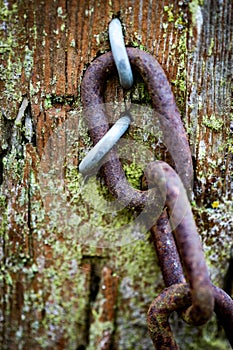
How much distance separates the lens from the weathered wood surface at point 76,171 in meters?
0.81

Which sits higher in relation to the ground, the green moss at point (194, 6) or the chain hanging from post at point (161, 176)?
the green moss at point (194, 6)

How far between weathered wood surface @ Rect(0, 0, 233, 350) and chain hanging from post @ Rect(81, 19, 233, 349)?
1.3 inches

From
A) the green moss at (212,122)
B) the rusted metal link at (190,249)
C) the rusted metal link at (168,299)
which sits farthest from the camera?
the green moss at (212,122)

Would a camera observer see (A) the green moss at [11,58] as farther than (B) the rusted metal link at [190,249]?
Yes

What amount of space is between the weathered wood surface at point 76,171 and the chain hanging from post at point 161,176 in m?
0.03

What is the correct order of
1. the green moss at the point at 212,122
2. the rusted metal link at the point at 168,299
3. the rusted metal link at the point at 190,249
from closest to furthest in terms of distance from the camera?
1. the rusted metal link at the point at 190,249
2. the rusted metal link at the point at 168,299
3. the green moss at the point at 212,122

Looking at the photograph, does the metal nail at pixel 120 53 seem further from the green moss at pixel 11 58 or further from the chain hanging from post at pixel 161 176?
the green moss at pixel 11 58

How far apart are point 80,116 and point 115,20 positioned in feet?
0.62

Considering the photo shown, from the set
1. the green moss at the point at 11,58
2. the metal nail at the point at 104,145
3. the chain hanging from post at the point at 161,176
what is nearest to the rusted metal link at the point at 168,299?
the chain hanging from post at the point at 161,176

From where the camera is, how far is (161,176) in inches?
26.5

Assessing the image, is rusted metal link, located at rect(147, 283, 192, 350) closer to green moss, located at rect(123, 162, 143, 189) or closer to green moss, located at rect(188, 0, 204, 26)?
green moss, located at rect(123, 162, 143, 189)

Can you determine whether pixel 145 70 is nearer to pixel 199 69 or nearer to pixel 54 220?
pixel 199 69

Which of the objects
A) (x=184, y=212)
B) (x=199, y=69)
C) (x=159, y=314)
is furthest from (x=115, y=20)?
(x=159, y=314)

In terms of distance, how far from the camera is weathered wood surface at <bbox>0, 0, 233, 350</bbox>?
81 centimetres
